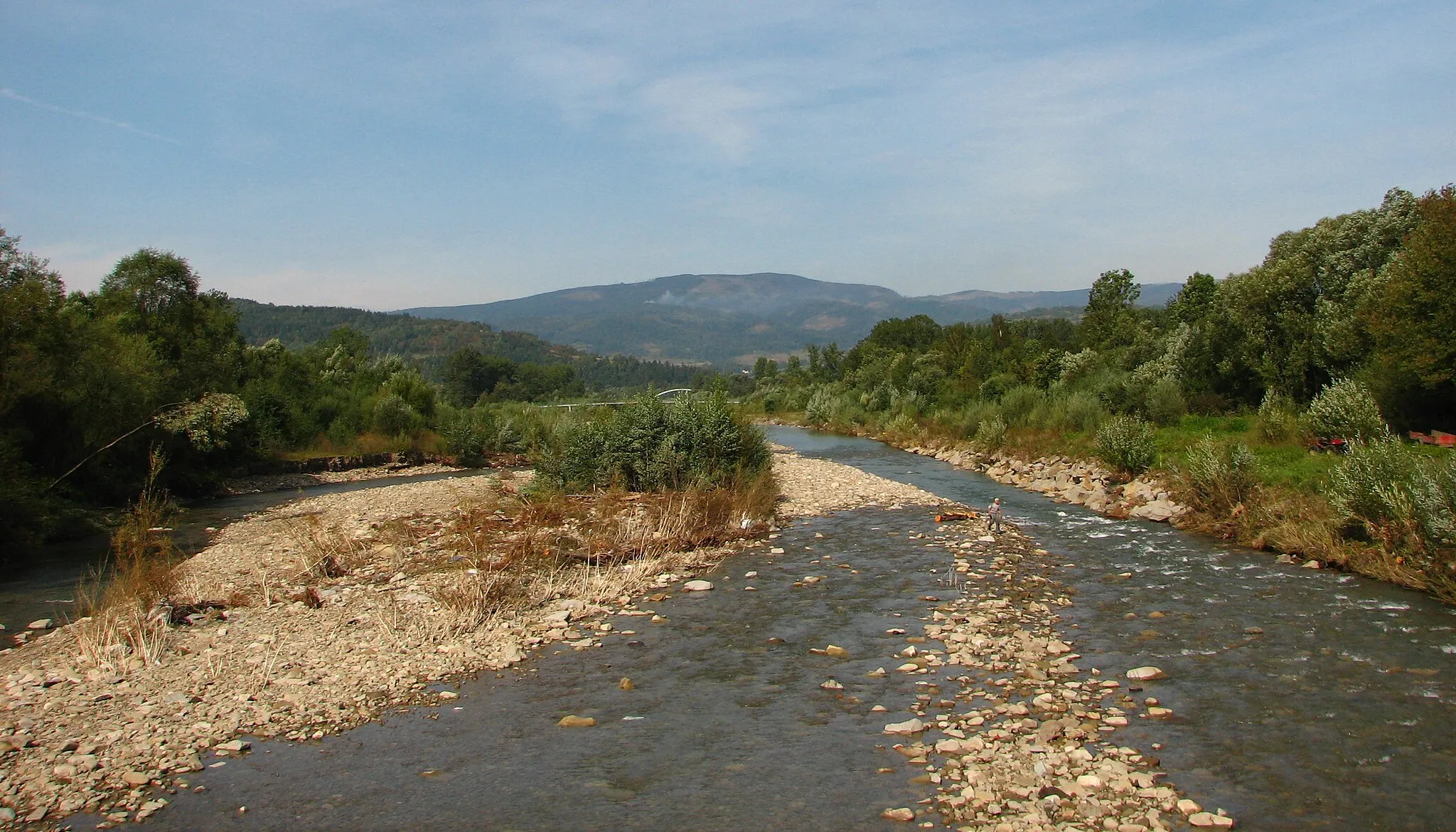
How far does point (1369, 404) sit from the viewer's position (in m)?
21.6

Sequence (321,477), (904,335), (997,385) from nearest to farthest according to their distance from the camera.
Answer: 1. (321,477)
2. (997,385)
3. (904,335)

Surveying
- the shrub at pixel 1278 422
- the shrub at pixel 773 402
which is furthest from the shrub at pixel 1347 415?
the shrub at pixel 773 402

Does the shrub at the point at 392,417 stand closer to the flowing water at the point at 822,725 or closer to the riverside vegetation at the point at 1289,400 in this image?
the riverside vegetation at the point at 1289,400

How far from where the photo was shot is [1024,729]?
955 centimetres

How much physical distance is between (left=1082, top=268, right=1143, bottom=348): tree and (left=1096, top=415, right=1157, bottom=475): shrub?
21.4 metres

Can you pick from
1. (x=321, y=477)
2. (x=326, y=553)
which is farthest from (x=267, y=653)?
(x=321, y=477)

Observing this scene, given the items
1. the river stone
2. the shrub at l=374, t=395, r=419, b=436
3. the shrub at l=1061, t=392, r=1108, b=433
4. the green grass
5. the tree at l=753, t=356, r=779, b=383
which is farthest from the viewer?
the tree at l=753, t=356, r=779, b=383

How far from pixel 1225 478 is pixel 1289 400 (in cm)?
949

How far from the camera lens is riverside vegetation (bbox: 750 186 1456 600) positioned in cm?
1633

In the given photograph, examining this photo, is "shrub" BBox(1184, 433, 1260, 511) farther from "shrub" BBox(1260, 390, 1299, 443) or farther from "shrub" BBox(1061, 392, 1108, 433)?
"shrub" BBox(1061, 392, 1108, 433)

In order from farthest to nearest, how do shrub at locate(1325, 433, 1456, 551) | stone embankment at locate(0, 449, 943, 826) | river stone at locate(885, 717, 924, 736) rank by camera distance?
shrub at locate(1325, 433, 1456, 551)
river stone at locate(885, 717, 924, 736)
stone embankment at locate(0, 449, 943, 826)

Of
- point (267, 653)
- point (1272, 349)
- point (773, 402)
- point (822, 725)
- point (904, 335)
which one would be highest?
point (904, 335)

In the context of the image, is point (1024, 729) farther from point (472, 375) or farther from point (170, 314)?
point (472, 375)

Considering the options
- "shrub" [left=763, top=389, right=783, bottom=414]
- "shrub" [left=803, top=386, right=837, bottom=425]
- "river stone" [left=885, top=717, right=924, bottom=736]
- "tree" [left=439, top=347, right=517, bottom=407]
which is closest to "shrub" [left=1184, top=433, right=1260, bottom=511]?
"river stone" [left=885, top=717, right=924, bottom=736]
